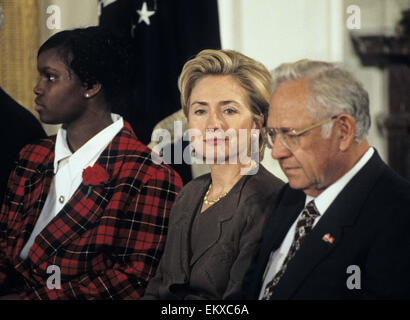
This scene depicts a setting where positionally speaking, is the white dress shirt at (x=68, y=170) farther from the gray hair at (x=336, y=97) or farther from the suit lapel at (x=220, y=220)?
the gray hair at (x=336, y=97)

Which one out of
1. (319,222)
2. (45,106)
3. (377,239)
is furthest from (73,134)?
(377,239)

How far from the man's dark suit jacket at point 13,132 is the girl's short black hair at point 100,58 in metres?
0.38

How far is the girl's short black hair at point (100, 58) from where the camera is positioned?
8.31ft

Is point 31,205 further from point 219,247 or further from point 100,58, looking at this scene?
point 219,247

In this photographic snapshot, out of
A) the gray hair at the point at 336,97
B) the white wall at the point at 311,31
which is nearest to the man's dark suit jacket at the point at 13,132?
the white wall at the point at 311,31

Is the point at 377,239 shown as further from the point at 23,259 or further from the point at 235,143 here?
the point at 23,259

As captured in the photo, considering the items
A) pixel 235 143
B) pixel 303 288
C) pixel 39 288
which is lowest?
pixel 39 288

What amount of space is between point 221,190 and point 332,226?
508 mm

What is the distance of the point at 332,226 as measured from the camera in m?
2.00

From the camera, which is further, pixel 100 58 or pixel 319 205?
pixel 100 58

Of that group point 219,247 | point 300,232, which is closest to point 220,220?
point 219,247
